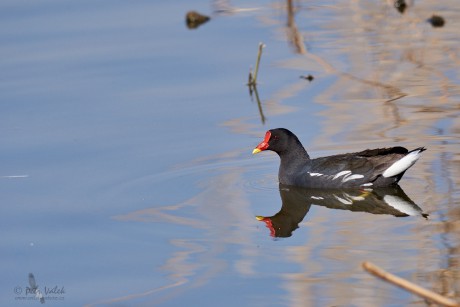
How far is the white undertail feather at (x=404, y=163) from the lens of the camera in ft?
25.9

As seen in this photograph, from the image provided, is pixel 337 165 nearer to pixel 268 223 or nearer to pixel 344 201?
pixel 344 201

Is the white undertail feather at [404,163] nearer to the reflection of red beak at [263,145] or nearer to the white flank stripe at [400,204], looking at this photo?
the white flank stripe at [400,204]

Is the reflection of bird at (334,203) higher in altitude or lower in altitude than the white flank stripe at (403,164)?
lower

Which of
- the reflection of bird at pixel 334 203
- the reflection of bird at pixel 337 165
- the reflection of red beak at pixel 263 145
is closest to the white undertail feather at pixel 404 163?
the reflection of bird at pixel 337 165

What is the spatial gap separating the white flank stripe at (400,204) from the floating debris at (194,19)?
542 cm

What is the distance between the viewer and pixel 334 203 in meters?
8.02

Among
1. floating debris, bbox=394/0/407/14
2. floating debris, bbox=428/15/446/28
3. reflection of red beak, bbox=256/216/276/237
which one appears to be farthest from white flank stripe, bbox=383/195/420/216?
floating debris, bbox=394/0/407/14

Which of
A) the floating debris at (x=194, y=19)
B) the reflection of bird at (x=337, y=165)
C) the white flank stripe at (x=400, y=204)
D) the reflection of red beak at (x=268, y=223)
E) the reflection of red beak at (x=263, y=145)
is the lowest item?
the reflection of red beak at (x=268, y=223)

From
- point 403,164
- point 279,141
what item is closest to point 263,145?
point 279,141

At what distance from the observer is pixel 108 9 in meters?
13.6

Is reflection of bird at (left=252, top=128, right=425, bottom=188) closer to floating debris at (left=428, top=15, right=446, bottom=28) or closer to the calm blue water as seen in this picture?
the calm blue water

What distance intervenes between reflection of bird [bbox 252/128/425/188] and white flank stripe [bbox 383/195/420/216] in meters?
0.22

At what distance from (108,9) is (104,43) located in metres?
1.55

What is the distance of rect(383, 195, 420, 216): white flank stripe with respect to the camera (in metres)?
7.39
